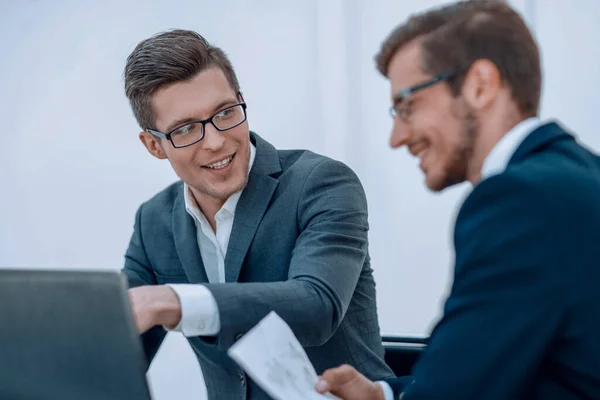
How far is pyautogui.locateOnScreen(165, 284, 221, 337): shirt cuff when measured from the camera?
4.35 feet

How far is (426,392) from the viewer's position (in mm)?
974

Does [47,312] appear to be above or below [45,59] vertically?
below

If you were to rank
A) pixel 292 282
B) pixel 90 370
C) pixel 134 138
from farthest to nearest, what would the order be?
pixel 134 138 → pixel 292 282 → pixel 90 370

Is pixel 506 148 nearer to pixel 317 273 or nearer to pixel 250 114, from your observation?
pixel 317 273

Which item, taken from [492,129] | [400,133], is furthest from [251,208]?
[492,129]

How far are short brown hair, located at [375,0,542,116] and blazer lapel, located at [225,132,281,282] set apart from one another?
0.75 meters

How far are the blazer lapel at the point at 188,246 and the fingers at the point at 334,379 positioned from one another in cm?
61

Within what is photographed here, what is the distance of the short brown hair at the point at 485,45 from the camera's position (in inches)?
42.6

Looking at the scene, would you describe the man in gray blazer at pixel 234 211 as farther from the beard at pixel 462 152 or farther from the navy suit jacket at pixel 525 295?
→ the navy suit jacket at pixel 525 295

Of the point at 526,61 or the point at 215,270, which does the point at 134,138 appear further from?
the point at 526,61

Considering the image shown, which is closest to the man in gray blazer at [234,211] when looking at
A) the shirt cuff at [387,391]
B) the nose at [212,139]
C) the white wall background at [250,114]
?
the nose at [212,139]

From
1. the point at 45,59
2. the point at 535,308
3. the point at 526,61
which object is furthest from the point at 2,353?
the point at 45,59

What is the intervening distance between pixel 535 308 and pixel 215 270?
108 cm

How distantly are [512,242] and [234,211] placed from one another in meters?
1.01
